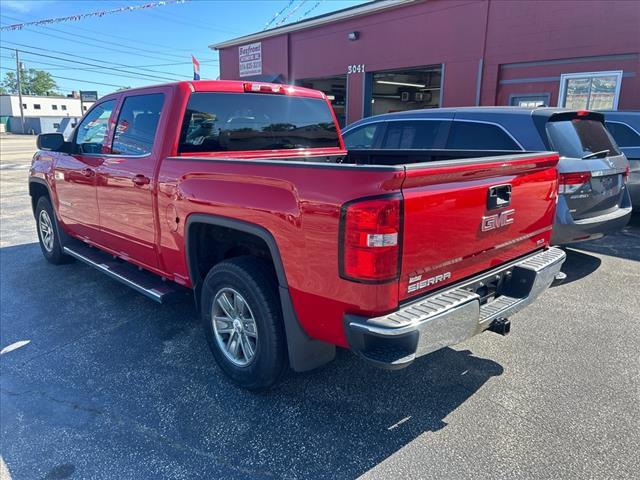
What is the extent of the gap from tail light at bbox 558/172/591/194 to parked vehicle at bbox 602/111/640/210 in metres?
3.02

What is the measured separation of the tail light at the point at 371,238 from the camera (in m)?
2.17

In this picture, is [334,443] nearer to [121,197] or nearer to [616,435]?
[616,435]

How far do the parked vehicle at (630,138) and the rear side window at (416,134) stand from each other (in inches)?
122

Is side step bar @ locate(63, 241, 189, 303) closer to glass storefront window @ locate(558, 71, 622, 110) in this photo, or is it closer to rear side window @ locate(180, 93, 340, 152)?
rear side window @ locate(180, 93, 340, 152)

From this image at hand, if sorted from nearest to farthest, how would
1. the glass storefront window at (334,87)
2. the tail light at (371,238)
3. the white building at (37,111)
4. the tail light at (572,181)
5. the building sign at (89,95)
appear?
the tail light at (371,238)
the tail light at (572,181)
the glass storefront window at (334,87)
the building sign at (89,95)
the white building at (37,111)

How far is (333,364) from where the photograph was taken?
3475 millimetres

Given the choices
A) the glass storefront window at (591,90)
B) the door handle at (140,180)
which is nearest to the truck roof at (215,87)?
the door handle at (140,180)

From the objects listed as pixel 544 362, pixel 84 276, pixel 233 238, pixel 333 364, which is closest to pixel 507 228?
pixel 544 362

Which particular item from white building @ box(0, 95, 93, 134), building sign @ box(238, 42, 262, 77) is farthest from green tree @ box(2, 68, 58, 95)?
building sign @ box(238, 42, 262, 77)

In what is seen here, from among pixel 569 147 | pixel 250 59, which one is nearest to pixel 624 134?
pixel 569 147

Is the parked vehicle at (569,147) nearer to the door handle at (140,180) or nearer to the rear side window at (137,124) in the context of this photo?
the rear side window at (137,124)

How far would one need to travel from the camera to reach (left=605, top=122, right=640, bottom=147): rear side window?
6984 millimetres

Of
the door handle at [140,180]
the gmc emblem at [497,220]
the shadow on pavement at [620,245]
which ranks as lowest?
the shadow on pavement at [620,245]

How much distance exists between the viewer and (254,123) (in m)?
4.02
